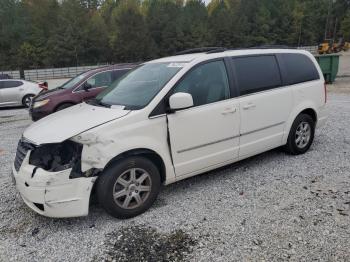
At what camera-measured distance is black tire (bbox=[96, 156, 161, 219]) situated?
3.50 m

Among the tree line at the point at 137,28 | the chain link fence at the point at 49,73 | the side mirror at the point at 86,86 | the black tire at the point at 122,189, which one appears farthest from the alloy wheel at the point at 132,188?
the tree line at the point at 137,28

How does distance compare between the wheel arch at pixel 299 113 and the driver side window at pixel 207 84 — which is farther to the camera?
the wheel arch at pixel 299 113

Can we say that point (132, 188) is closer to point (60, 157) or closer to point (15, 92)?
point (60, 157)

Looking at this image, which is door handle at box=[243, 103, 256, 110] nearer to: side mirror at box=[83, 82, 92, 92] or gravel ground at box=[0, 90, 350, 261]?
gravel ground at box=[0, 90, 350, 261]

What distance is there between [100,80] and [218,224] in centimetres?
703

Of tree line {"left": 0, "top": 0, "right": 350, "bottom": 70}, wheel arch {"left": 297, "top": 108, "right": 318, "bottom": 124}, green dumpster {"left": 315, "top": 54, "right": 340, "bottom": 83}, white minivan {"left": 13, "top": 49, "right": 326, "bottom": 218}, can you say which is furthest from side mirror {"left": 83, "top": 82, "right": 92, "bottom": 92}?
Result: tree line {"left": 0, "top": 0, "right": 350, "bottom": 70}

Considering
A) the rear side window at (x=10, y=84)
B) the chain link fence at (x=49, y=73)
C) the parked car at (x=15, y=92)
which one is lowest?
the chain link fence at (x=49, y=73)

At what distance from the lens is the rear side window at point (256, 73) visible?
4.61 m

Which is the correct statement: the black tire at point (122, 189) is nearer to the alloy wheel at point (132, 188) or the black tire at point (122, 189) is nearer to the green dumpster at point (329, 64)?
the alloy wheel at point (132, 188)

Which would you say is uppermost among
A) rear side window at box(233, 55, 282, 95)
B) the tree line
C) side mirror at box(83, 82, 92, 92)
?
the tree line

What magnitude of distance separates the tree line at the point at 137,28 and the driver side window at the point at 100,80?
53.0 metres

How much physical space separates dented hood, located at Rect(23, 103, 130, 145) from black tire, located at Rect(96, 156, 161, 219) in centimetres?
50

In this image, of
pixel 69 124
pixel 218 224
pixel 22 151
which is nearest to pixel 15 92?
pixel 22 151

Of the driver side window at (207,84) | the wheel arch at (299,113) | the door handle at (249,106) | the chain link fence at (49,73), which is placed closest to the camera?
the driver side window at (207,84)
